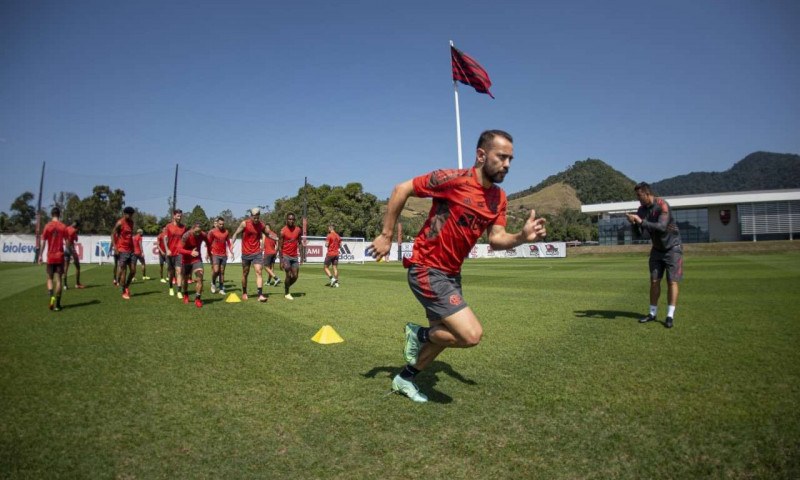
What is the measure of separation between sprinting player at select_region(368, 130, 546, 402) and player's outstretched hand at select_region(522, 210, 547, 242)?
26 centimetres

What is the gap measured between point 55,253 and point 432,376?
35.2 ft

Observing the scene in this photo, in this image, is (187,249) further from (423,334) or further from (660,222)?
(660,222)

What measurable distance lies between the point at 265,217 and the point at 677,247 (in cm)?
5747

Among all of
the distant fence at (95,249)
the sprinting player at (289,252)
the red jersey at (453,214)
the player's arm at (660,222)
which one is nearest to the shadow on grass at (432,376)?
the red jersey at (453,214)

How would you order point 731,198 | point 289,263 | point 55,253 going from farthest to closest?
1. point 731,198
2. point 289,263
3. point 55,253

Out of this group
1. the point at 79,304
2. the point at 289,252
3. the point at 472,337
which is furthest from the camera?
the point at 289,252

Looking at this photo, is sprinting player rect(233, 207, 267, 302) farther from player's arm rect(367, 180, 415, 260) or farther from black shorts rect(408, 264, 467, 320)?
black shorts rect(408, 264, 467, 320)

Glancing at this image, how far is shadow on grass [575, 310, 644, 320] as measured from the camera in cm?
905

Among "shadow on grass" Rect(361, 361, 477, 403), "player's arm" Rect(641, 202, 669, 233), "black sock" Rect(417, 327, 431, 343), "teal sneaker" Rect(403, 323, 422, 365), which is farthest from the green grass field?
"player's arm" Rect(641, 202, 669, 233)

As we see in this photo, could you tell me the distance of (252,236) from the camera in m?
12.6

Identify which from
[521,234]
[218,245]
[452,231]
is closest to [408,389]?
[452,231]

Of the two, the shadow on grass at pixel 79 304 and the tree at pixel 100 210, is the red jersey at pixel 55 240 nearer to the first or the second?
the shadow on grass at pixel 79 304

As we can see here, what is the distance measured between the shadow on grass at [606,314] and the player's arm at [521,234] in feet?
19.4

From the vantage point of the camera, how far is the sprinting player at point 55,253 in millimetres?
10133
